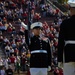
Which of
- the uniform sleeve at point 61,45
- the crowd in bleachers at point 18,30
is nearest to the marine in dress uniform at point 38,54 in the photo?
the uniform sleeve at point 61,45

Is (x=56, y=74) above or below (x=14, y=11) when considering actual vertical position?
below

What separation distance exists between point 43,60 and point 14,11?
26927mm

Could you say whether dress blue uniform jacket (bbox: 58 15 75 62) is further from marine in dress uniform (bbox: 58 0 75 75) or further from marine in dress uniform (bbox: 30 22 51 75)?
marine in dress uniform (bbox: 30 22 51 75)

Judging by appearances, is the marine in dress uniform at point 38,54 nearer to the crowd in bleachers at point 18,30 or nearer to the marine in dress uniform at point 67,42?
the marine in dress uniform at point 67,42

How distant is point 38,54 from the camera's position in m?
8.32

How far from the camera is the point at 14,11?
115 feet

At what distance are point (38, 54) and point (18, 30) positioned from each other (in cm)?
2315

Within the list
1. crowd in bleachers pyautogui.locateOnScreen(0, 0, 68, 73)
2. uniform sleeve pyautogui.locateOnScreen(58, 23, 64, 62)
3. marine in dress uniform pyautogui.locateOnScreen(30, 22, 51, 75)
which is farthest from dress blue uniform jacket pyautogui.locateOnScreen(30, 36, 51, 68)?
crowd in bleachers pyautogui.locateOnScreen(0, 0, 68, 73)

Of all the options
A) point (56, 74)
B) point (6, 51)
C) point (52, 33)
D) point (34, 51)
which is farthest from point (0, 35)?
point (34, 51)

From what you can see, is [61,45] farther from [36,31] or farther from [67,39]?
[36,31]

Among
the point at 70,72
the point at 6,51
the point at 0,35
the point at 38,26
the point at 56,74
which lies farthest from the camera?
the point at 0,35

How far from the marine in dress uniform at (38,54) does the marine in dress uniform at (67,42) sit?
1111 millimetres

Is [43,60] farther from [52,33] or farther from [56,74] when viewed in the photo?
[52,33]

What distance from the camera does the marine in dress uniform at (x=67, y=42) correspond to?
712cm
